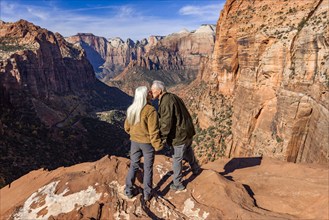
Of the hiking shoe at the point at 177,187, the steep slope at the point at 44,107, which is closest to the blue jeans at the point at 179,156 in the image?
the hiking shoe at the point at 177,187

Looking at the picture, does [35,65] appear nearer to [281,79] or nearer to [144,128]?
[281,79]

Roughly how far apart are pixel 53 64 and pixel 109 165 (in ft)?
374

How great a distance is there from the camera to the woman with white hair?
310 inches

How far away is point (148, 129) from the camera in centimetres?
805

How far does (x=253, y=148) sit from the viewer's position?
4100cm

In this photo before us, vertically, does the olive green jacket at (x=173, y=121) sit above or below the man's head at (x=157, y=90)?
below

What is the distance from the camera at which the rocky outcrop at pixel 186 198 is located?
826 centimetres

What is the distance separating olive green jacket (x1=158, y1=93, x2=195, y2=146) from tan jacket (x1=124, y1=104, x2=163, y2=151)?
0.36 metres

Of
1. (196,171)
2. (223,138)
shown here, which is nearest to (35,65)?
(223,138)

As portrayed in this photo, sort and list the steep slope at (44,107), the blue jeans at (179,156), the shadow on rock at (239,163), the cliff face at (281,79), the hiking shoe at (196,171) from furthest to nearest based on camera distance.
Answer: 1. the steep slope at (44,107)
2. the cliff face at (281,79)
3. the shadow on rock at (239,163)
4. the hiking shoe at (196,171)
5. the blue jeans at (179,156)

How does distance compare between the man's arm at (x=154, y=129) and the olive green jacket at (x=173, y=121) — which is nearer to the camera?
the man's arm at (x=154, y=129)

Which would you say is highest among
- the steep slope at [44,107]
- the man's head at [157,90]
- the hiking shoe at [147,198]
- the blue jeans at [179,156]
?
the man's head at [157,90]

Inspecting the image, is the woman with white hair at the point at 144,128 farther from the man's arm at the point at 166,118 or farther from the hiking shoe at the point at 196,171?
the hiking shoe at the point at 196,171

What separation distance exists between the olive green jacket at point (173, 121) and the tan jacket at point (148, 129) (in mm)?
357
